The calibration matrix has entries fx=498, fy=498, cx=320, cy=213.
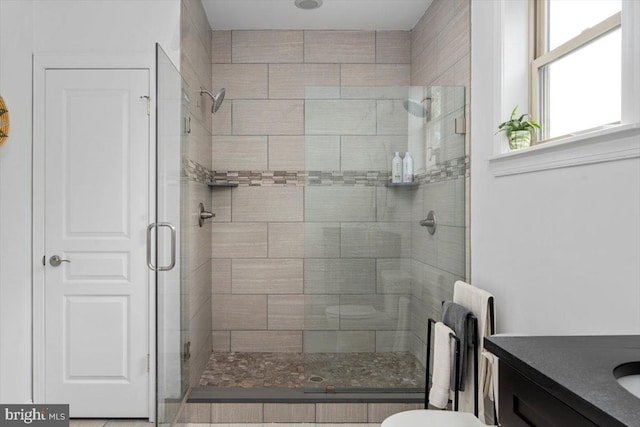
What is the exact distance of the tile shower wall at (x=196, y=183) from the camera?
2.87m

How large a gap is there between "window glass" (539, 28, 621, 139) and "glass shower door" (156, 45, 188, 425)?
68.1 inches

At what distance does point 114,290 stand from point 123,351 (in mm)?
358

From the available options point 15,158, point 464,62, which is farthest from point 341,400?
point 15,158

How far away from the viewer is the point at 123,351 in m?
2.88

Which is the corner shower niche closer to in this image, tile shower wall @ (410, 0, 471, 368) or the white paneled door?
tile shower wall @ (410, 0, 471, 368)

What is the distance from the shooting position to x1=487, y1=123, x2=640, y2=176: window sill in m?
1.46

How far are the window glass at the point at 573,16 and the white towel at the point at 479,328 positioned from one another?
1166 mm

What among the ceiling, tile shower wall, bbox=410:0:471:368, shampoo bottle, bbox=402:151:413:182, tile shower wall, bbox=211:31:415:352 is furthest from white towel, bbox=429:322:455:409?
the ceiling

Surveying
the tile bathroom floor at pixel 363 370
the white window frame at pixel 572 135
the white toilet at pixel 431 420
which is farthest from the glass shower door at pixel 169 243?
the white window frame at pixel 572 135

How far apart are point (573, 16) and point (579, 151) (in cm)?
68

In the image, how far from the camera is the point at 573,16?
2012 mm

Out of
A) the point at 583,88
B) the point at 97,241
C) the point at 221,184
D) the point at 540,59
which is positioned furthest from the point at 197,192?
the point at 583,88

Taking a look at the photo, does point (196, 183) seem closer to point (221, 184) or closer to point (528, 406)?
point (221, 184)

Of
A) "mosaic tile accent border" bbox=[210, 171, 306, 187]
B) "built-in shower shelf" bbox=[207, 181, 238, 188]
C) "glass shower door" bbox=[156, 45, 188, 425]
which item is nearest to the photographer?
"glass shower door" bbox=[156, 45, 188, 425]
